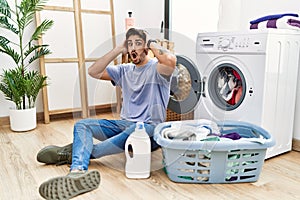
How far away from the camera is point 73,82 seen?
A: 2.69 m

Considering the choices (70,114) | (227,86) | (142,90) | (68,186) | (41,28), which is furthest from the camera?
(70,114)

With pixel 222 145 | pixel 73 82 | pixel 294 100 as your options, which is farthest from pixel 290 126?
pixel 73 82

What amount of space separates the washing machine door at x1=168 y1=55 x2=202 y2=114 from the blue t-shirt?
0.33 meters

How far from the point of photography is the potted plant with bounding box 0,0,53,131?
7.23 feet

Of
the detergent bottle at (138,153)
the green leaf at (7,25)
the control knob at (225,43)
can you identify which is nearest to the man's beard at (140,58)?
the detergent bottle at (138,153)

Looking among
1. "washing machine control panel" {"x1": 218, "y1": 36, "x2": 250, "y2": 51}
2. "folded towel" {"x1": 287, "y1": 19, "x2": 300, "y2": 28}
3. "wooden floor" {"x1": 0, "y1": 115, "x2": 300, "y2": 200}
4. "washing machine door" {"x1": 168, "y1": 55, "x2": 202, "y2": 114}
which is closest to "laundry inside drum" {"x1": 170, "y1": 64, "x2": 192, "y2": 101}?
"washing machine door" {"x1": 168, "y1": 55, "x2": 202, "y2": 114}

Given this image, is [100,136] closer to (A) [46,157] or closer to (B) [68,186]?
(A) [46,157]

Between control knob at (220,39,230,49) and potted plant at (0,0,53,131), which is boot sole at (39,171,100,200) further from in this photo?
potted plant at (0,0,53,131)

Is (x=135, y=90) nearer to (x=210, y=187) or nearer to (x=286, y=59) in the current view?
(x=210, y=187)

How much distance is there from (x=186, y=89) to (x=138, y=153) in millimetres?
667

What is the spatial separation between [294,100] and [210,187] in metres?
0.89

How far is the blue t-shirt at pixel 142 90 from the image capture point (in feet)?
4.69

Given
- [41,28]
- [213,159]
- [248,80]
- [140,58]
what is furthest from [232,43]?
[41,28]

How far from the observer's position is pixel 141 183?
1.34 metres
